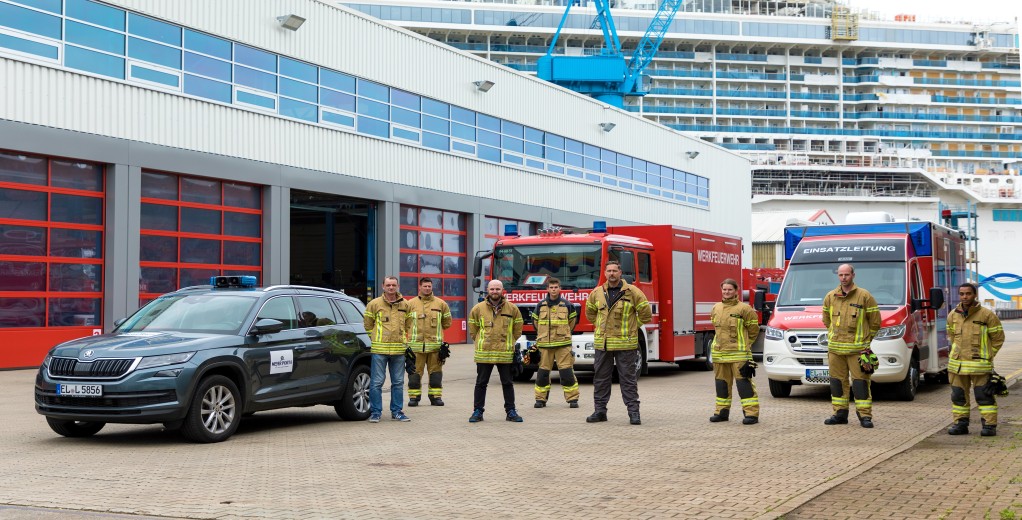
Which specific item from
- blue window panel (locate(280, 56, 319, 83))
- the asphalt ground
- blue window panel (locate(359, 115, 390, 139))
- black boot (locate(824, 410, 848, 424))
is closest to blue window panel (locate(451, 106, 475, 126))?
blue window panel (locate(359, 115, 390, 139))

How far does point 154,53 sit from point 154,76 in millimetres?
498

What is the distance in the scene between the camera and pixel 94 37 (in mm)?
21562

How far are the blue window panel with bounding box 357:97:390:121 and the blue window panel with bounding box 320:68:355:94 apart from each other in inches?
18.2

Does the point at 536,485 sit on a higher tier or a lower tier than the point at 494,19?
lower

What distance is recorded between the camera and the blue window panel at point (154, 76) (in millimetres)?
22453

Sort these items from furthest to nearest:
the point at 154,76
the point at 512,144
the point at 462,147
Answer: the point at 512,144, the point at 462,147, the point at 154,76

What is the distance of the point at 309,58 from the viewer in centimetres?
2747

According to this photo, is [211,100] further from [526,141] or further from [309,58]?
[526,141]

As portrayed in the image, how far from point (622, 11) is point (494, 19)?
43.6 feet

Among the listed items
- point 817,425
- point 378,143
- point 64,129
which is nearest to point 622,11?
point 378,143

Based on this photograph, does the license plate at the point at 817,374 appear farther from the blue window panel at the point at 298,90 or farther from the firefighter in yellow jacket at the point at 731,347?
the blue window panel at the point at 298,90

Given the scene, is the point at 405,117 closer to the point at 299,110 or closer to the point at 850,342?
the point at 299,110

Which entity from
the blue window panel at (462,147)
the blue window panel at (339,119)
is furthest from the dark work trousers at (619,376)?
the blue window panel at (462,147)

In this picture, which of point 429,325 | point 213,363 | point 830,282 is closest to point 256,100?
point 429,325
